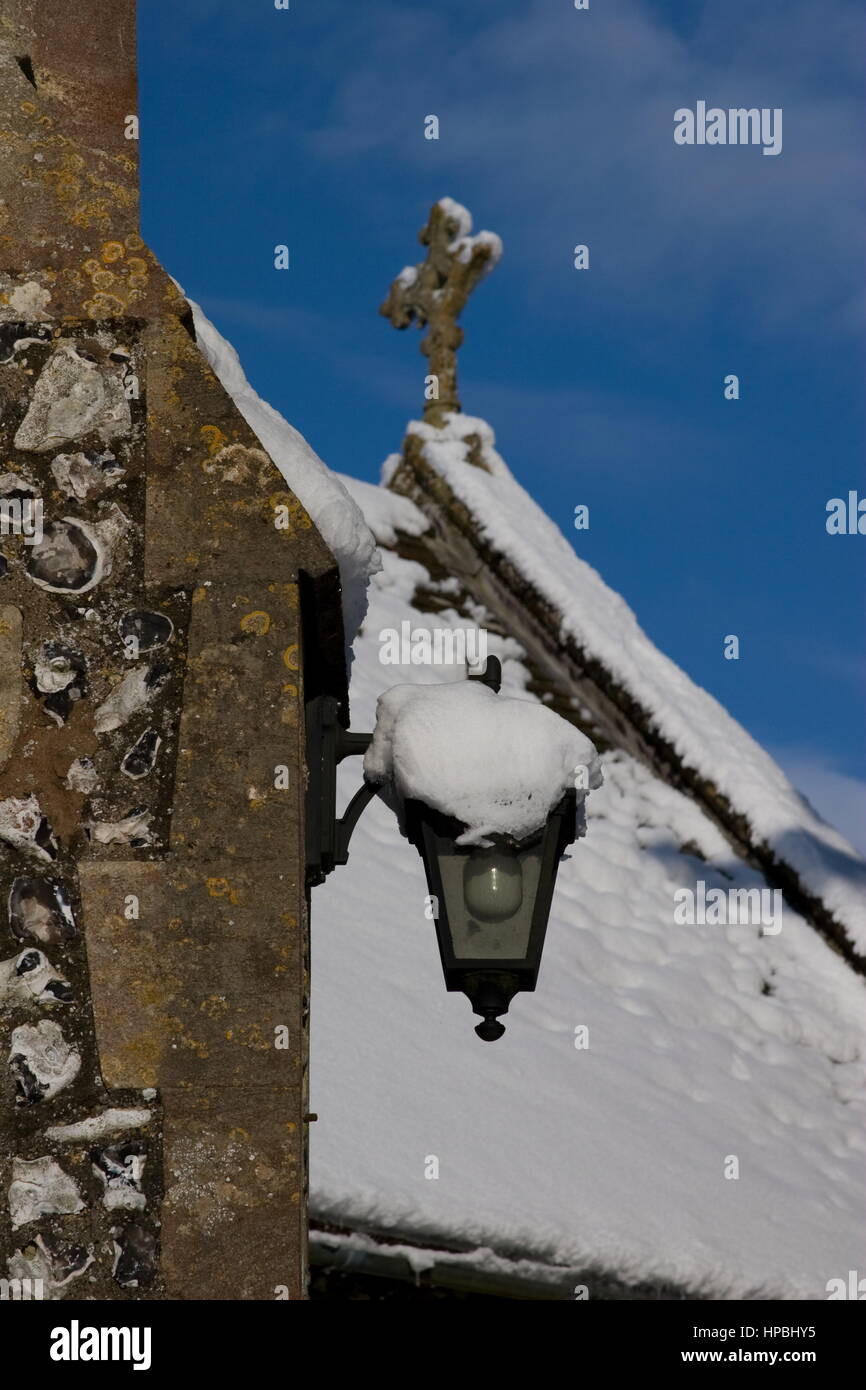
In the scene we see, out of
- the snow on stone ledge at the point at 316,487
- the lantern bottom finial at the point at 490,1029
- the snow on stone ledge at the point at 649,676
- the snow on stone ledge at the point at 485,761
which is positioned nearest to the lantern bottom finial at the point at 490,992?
the lantern bottom finial at the point at 490,1029

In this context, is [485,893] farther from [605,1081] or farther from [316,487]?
[605,1081]

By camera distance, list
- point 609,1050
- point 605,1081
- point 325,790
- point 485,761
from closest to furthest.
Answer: point 485,761, point 325,790, point 605,1081, point 609,1050

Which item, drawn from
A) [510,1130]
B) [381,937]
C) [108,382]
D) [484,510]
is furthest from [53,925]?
[484,510]

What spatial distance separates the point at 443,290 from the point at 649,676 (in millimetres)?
3004

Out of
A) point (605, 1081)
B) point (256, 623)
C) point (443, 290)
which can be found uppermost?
point (443, 290)

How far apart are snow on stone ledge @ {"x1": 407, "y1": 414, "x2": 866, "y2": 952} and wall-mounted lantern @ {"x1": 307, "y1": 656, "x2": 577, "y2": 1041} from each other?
5.94 m

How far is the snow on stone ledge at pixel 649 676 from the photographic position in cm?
930

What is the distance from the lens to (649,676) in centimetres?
1051

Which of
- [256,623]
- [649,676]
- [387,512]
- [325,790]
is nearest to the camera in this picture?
[256,623]

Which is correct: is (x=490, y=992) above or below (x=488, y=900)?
below

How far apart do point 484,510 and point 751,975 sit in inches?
148

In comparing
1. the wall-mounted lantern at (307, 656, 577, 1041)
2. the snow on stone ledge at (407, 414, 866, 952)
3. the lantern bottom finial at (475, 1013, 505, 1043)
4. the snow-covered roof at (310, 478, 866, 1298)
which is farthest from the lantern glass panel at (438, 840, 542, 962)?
the snow on stone ledge at (407, 414, 866, 952)

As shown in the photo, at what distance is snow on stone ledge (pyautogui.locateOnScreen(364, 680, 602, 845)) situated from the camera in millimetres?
3121

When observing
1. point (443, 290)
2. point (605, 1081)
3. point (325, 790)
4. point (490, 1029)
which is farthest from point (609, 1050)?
point (443, 290)
